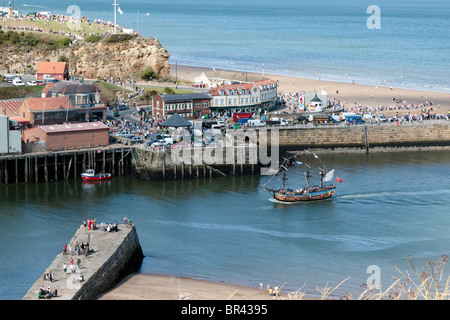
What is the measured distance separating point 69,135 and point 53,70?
24702 mm

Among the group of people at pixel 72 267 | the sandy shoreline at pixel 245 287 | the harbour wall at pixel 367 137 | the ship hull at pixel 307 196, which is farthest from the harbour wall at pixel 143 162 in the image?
the group of people at pixel 72 267

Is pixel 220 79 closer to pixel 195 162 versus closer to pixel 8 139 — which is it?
pixel 195 162

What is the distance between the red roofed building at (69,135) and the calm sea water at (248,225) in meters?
4.18

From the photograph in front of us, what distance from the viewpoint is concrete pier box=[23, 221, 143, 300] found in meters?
32.9

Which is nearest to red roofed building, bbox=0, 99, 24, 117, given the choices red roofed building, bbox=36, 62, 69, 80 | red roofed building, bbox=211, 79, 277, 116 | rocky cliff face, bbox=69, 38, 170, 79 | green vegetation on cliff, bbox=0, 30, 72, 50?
red roofed building, bbox=36, 62, 69, 80

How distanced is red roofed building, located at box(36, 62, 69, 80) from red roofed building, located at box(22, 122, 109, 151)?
2200 centimetres

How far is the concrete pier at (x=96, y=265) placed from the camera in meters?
32.9

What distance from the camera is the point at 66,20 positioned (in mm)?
107188

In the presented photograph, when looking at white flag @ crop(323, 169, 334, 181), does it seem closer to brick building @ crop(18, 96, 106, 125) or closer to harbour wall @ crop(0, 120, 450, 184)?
harbour wall @ crop(0, 120, 450, 184)

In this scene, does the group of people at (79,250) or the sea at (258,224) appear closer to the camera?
the group of people at (79,250)

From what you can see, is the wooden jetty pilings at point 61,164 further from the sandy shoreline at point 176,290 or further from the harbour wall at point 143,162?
the sandy shoreline at point 176,290
